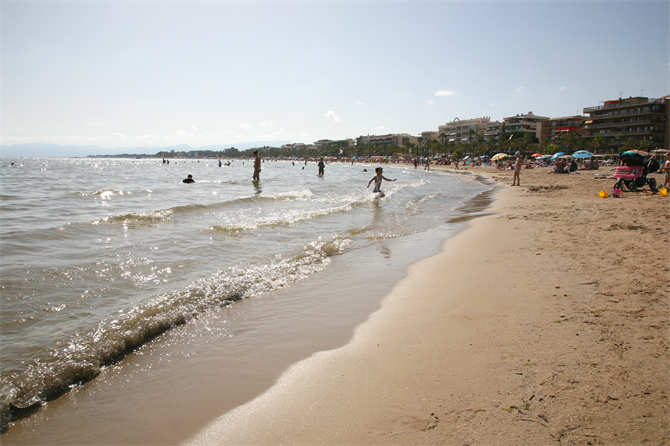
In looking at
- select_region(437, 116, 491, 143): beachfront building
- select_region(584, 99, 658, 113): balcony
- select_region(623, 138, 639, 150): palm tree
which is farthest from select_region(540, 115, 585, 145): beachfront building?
select_region(437, 116, 491, 143): beachfront building

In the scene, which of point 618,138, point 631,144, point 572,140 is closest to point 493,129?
point 572,140

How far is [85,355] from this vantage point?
3.32m

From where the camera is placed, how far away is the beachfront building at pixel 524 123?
10402 cm

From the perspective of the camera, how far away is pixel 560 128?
91.3 m

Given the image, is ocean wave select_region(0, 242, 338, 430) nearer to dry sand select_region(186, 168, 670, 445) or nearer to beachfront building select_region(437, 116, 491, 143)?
dry sand select_region(186, 168, 670, 445)

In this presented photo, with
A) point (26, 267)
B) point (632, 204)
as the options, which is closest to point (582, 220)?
point (632, 204)

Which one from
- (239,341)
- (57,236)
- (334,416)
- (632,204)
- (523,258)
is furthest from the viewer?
(632,204)

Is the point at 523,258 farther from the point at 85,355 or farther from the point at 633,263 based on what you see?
the point at 85,355

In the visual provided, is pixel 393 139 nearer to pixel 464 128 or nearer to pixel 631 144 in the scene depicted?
pixel 464 128

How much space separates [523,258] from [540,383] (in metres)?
3.73

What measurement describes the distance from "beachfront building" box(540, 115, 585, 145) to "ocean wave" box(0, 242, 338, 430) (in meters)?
95.7

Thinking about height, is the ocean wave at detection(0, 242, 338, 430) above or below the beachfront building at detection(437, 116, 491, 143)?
below

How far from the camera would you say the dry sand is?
6.82 ft

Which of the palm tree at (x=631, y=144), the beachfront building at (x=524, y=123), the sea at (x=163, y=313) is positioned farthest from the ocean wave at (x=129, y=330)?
the beachfront building at (x=524, y=123)
